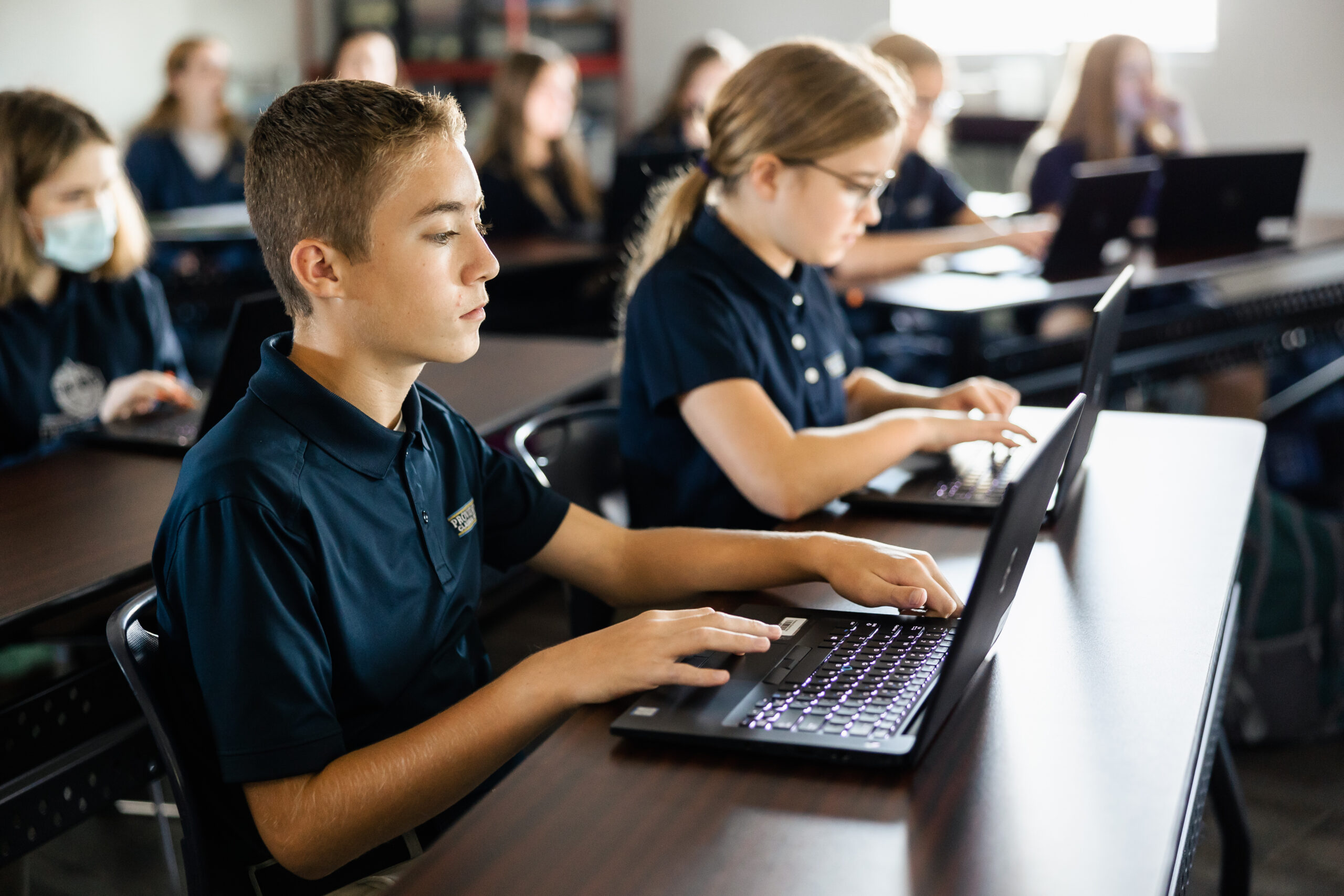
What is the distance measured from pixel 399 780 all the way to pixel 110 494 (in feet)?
2.85

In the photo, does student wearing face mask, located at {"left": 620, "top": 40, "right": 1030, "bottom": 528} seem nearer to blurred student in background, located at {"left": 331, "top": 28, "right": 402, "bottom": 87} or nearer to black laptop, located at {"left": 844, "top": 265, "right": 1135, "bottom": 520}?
black laptop, located at {"left": 844, "top": 265, "right": 1135, "bottom": 520}

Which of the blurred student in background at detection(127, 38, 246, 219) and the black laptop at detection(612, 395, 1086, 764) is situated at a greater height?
the blurred student in background at detection(127, 38, 246, 219)

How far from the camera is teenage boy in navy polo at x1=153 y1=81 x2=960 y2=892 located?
879 millimetres

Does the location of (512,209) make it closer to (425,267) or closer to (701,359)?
(701,359)

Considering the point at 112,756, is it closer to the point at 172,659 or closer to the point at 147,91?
the point at 172,659

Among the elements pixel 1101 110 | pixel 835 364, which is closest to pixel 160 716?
pixel 835 364

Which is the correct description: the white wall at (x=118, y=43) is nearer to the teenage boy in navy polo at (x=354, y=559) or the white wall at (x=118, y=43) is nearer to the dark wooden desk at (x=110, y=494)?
the dark wooden desk at (x=110, y=494)

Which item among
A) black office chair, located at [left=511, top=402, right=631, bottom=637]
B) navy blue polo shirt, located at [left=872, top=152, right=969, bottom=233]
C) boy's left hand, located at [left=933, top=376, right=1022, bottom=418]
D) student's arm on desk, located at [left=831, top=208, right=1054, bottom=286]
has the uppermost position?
navy blue polo shirt, located at [left=872, top=152, right=969, bottom=233]

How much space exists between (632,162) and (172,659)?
2.77 m

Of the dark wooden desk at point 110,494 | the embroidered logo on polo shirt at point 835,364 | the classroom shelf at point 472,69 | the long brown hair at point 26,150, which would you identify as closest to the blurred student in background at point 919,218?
the dark wooden desk at point 110,494

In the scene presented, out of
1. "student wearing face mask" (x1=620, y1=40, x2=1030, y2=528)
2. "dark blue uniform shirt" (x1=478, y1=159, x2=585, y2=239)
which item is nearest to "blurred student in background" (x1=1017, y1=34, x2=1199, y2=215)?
"dark blue uniform shirt" (x1=478, y1=159, x2=585, y2=239)

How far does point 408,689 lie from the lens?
1061 mm

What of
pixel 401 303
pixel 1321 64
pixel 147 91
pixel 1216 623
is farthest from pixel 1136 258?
pixel 147 91

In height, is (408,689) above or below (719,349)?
below
